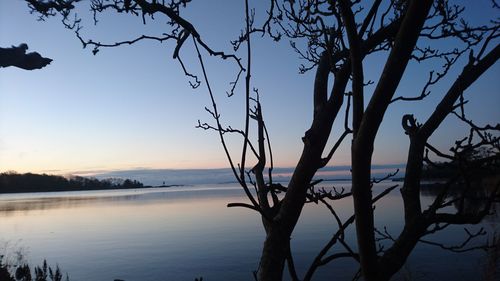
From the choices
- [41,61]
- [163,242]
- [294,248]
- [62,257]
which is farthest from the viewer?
[163,242]

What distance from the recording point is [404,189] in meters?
1.43

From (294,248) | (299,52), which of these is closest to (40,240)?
(294,248)

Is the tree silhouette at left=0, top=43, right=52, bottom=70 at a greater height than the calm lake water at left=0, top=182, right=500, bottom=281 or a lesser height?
greater

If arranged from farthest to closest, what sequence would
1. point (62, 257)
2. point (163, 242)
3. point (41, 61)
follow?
1. point (163, 242)
2. point (62, 257)
3. point (41, 61)

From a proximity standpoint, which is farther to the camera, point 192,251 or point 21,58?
point 192,251

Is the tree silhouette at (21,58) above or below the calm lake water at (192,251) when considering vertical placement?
above

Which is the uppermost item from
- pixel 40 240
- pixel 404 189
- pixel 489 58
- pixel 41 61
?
pixel 41 61

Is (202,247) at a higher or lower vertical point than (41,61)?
lower

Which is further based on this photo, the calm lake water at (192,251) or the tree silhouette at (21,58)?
the calm lake water at (192,251)

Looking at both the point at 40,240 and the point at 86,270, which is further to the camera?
the point at 40,240

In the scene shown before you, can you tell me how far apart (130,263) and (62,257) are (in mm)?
5174

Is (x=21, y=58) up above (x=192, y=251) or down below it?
above

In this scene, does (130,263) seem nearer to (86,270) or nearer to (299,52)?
(86,270)

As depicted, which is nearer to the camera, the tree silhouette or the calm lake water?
the tree silhouette
